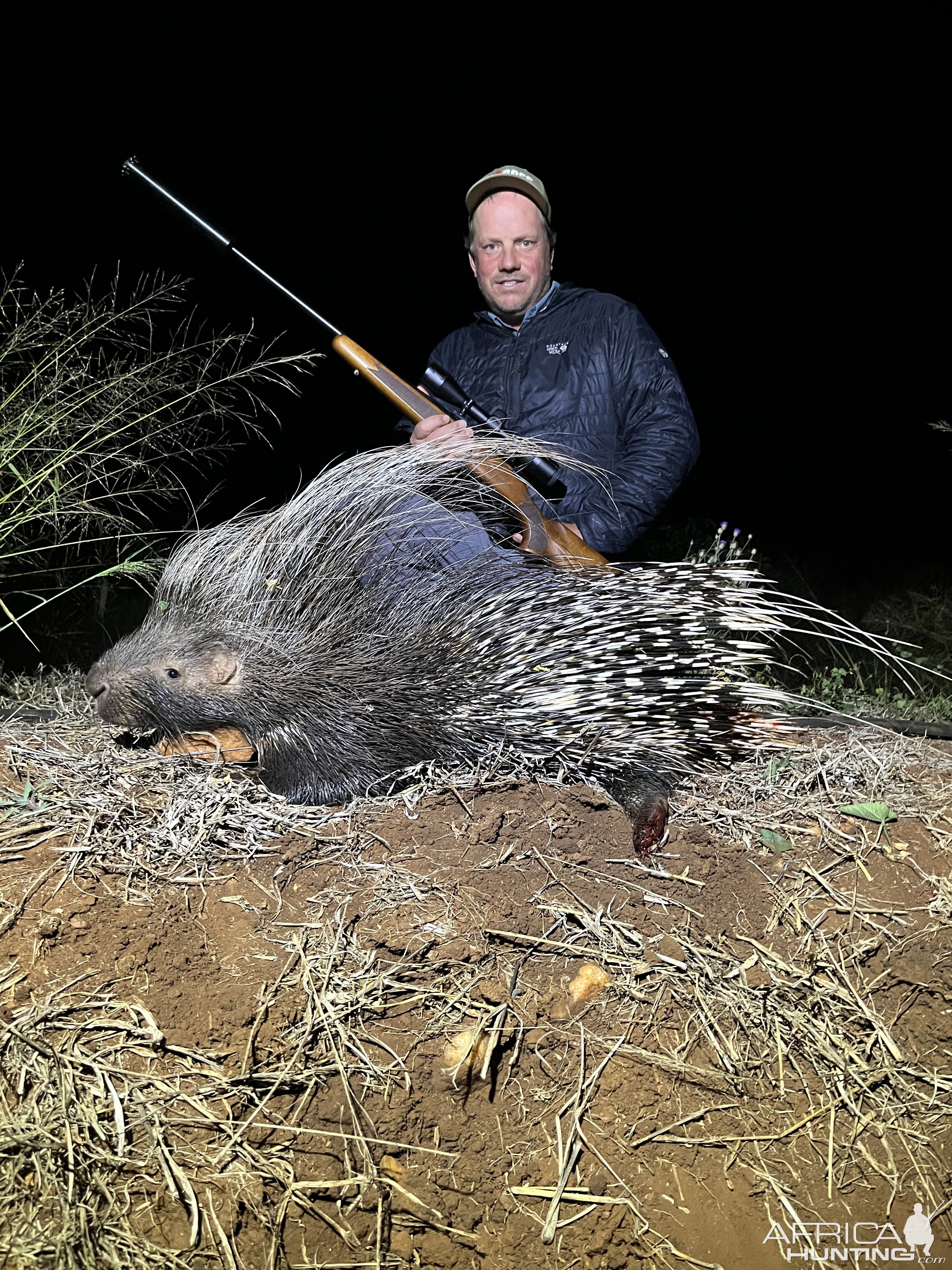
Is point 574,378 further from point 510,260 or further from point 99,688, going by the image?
point 99,688

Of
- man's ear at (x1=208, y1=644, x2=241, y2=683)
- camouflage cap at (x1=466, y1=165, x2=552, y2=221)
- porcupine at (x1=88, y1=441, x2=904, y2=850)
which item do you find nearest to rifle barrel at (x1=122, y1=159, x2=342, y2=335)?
camouflage cap at (x1=466, y1=165, x2=552, y2=221)

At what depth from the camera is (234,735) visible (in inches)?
76.2

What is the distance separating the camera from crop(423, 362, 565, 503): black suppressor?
220 centimetres

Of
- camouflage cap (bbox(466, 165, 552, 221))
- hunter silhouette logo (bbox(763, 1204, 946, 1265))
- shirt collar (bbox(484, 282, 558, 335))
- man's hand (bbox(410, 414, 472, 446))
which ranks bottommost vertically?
hunter silhouette logo (bbox(763, 1204, 946, 1265))

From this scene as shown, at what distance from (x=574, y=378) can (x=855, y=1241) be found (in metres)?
2.07

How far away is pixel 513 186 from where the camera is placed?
2.35m

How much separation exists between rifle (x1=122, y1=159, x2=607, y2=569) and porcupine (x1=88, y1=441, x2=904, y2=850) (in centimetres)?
6

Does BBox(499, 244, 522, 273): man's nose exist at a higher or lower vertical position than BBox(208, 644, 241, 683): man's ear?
higher

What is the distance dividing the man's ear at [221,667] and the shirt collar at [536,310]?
139 cm

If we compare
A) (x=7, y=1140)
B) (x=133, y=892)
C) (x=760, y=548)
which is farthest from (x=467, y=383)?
(x=760, y=548)

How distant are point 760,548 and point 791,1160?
468 cm

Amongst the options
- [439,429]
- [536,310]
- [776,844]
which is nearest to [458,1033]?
[776,844]

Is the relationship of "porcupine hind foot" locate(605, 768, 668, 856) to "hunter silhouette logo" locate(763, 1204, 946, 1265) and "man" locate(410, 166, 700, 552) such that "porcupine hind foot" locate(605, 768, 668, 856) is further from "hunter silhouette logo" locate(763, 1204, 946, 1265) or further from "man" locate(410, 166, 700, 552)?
"man" locate(410, 166, 700, 552)

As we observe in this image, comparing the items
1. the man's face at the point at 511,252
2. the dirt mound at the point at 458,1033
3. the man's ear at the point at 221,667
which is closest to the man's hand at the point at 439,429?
the man's face at the point at 511,252
